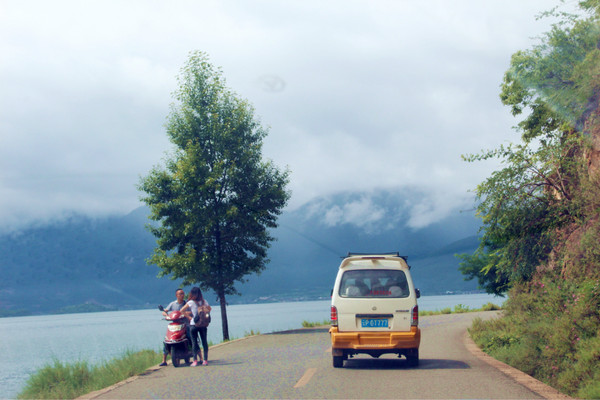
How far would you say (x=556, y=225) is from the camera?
53.0 feet

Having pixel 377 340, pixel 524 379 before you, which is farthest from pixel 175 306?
pixel 524 379

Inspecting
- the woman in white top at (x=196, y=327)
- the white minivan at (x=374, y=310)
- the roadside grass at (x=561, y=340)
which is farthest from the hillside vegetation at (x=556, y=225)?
the woman in white top at (x=196, y=327)

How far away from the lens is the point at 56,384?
12.7m

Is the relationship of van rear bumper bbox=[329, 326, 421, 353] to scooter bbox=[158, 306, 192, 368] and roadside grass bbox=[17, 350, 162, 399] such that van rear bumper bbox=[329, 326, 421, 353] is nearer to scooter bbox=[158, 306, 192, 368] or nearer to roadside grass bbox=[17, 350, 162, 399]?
scooter bbox=[158, 306, 192, 368]

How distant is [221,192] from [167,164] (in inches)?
110

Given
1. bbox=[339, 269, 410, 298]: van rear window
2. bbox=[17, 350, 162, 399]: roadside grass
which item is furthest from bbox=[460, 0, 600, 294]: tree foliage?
bbox=[17, 350, 162, 399]: roadside grass

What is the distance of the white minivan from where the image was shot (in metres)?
12.1

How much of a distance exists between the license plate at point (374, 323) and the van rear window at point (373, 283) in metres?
0.50

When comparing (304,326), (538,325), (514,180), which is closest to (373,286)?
(538,325)

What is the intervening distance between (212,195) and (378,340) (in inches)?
608

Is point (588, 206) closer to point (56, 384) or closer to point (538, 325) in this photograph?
point (538, 325)

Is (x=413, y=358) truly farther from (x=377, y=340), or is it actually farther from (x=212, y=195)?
(x=212, y=195)

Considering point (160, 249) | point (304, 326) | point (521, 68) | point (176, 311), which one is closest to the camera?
point (176, 311)

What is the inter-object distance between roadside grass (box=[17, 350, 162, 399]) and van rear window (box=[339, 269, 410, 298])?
15.9 ft
